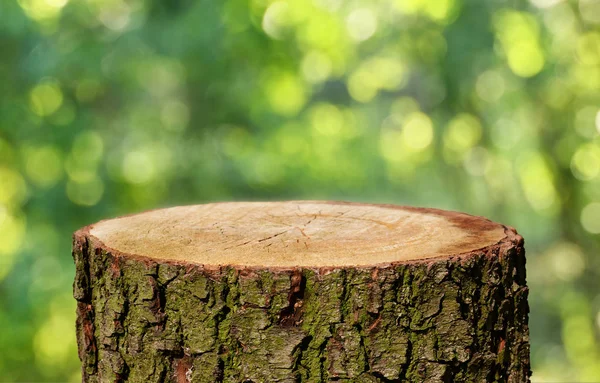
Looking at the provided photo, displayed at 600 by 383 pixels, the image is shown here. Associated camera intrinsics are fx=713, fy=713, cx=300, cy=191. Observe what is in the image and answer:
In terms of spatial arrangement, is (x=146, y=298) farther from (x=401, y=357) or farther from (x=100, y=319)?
(x=401, y=357)

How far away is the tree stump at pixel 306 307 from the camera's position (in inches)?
51.6

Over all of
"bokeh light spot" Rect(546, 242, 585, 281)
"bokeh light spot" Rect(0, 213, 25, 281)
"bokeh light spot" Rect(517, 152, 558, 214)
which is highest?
"bokeh light spot" Rect(517, 152, 558, 214)

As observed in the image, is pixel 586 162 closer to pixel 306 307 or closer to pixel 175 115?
pixel 175 115

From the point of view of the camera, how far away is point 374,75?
16.7ft

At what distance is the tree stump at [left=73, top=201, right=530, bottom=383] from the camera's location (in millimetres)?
1311

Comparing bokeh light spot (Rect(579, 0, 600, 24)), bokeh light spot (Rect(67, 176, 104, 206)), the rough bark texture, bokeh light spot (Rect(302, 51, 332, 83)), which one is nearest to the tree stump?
the rough bark texture

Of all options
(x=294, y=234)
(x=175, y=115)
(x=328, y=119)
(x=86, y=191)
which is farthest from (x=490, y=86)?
(x=294, y=234)

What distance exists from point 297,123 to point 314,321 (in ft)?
12.2

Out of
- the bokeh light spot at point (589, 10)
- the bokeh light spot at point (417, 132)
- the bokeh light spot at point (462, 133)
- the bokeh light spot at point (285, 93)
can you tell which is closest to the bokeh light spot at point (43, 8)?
the bokeh light spot at point (285, 93)

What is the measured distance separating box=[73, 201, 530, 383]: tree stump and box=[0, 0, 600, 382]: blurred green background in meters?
2.97

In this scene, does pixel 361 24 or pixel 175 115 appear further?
pixel 361 24

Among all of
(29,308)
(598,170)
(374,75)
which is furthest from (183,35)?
(598,170)

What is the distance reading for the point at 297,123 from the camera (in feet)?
16.3

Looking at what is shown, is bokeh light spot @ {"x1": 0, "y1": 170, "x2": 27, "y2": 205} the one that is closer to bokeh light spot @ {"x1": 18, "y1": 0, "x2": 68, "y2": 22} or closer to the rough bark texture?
bokeh light spot @ {"x1": 18, "y1": 0, "x2": 68, "y2": 22}
